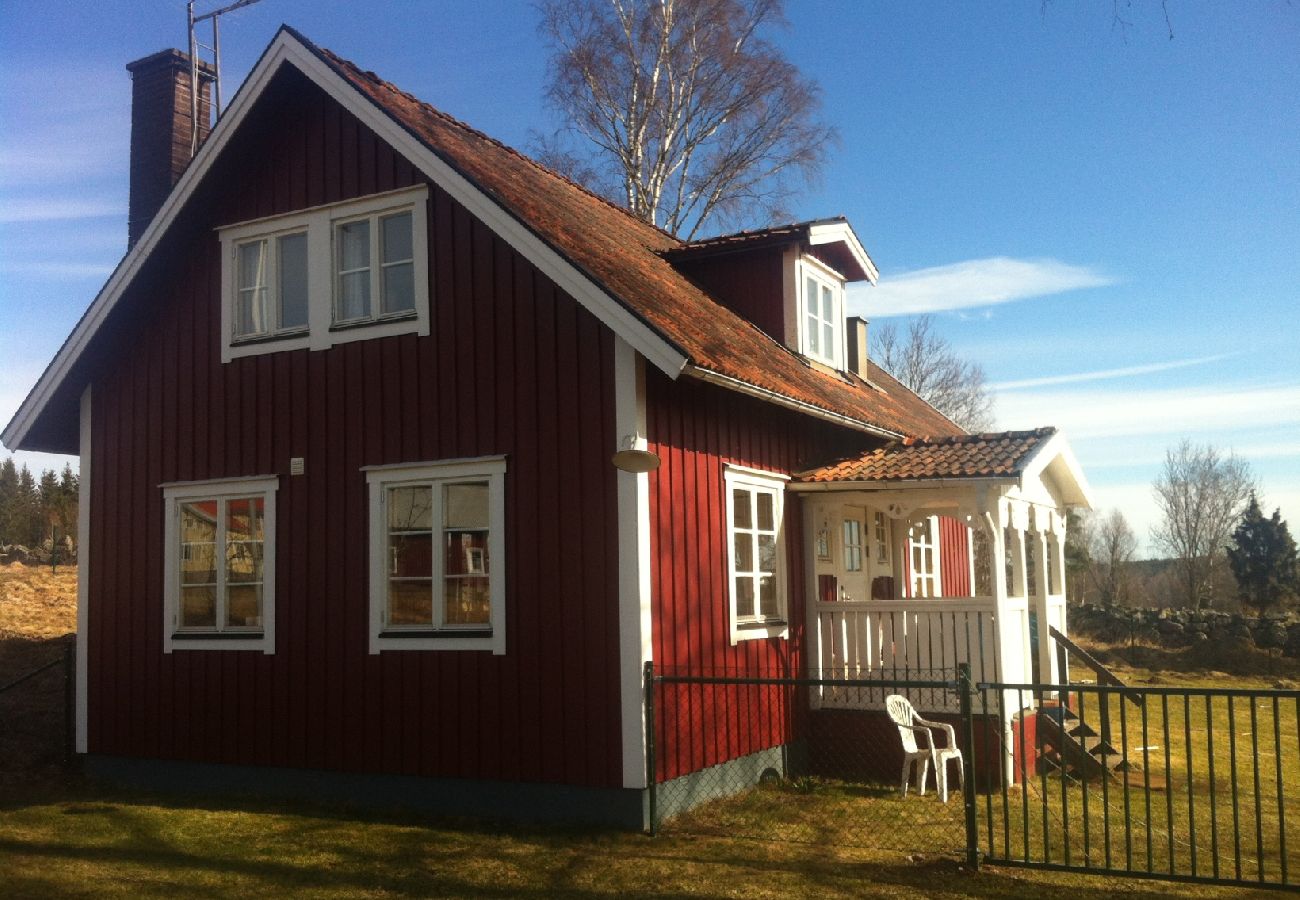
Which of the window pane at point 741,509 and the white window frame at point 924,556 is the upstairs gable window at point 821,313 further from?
the window pane at point 741,509

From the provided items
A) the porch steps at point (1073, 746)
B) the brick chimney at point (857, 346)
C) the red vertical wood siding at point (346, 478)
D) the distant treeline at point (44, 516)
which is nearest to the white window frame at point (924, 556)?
the brick chimney at point (857, 346)

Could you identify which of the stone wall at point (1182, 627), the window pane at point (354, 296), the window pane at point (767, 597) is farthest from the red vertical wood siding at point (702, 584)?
the stone wall at point (1182, 627)

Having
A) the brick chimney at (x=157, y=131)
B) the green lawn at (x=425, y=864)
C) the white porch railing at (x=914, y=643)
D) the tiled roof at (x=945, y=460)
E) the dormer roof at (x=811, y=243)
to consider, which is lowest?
the green lawn at (x=425, y=864)

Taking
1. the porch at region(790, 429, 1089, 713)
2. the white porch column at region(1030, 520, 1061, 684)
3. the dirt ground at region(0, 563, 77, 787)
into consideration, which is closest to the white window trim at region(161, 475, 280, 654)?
the dirt ground at region(0, 563, 77, 787)

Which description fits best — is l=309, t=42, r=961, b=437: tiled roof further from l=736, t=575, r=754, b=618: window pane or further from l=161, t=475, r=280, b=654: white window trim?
l=161, t=475, r=280, b=654: white window trim

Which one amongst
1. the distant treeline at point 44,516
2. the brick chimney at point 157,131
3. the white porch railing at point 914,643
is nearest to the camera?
the white porch railing at point 914,643

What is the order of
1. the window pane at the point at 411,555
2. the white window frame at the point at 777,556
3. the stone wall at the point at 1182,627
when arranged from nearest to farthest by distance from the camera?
1. the window pane at the point at 411,555
2. the white window frame at the point at 777,556
3. the stone wall at the point at 1182,627

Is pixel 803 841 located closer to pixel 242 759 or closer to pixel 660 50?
pixel 242 759

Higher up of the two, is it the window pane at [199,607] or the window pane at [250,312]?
the window pane at [250,312]

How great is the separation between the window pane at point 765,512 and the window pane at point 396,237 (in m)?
4.30

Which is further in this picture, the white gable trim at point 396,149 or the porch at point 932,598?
the porch at point 932,598

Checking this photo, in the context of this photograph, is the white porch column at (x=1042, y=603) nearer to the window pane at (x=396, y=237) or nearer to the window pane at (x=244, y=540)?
the window pane at (x=396, y=237)

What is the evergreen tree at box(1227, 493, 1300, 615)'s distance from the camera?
138ft

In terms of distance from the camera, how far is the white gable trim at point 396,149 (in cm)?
990
